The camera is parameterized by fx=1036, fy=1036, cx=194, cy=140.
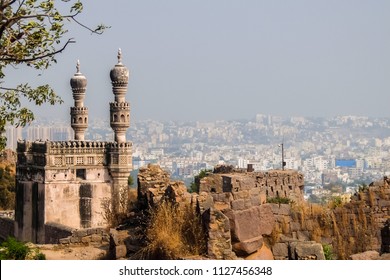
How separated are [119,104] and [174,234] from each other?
36362 millimetres

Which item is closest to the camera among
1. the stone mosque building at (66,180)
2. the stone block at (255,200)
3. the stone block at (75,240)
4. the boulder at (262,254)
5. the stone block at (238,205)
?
the boulder at (262,254)

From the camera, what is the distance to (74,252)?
1551cm

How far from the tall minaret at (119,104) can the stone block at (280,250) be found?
114 feet

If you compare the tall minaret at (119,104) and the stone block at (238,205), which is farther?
the tall minaret at (119,104)

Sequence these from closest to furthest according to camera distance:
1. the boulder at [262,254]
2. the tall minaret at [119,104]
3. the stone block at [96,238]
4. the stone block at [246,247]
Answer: the stone block at [246,247] → the boulder at [262,254] → the stone block at [96,238] → the tall minaret at [119,104]

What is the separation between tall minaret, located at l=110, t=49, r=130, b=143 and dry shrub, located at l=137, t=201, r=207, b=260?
35099 millimetres

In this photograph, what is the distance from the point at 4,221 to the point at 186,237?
2933 cm

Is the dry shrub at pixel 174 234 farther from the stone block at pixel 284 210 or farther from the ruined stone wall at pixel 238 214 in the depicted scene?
the stone block at pixel 284 210

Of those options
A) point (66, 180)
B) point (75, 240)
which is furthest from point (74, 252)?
point (66, 180)

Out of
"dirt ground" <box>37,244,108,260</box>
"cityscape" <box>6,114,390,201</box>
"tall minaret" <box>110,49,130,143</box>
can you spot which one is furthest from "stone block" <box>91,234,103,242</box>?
"cityscape" <box>6,114,390,201</box>

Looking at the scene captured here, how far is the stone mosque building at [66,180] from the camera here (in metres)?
41.9

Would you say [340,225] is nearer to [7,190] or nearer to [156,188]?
[156,188]

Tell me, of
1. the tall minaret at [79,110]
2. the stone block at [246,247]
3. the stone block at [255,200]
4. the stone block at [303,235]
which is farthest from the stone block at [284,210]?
the tall minaret at [79,110]

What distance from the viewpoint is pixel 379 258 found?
39.5 ft
